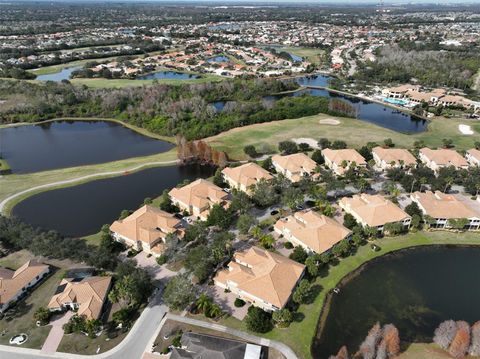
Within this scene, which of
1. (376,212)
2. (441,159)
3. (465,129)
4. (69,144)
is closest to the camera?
(376,212)

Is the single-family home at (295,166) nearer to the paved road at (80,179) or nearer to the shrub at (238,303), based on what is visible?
the paved road at (80,179)

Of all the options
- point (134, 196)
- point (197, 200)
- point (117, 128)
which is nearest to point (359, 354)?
point (197, 200)

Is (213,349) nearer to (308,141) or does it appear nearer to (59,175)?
(59,175)

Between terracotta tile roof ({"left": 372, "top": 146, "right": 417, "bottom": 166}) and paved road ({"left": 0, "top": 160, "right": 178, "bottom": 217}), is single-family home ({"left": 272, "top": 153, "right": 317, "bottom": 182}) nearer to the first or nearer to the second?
terracotta tile roof ({"left": 372, "top": 146, "right": 417, "bottom": 166})

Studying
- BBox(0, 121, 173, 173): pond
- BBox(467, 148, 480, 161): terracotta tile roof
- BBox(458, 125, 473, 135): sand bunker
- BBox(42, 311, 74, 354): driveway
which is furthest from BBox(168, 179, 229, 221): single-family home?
BBox(458, 125, 473, 135): sand bunker

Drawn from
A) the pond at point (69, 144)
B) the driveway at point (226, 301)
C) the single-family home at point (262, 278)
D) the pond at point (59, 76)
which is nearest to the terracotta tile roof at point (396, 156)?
the single-family home at point (262, 278)

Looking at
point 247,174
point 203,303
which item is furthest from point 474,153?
point 203,303
